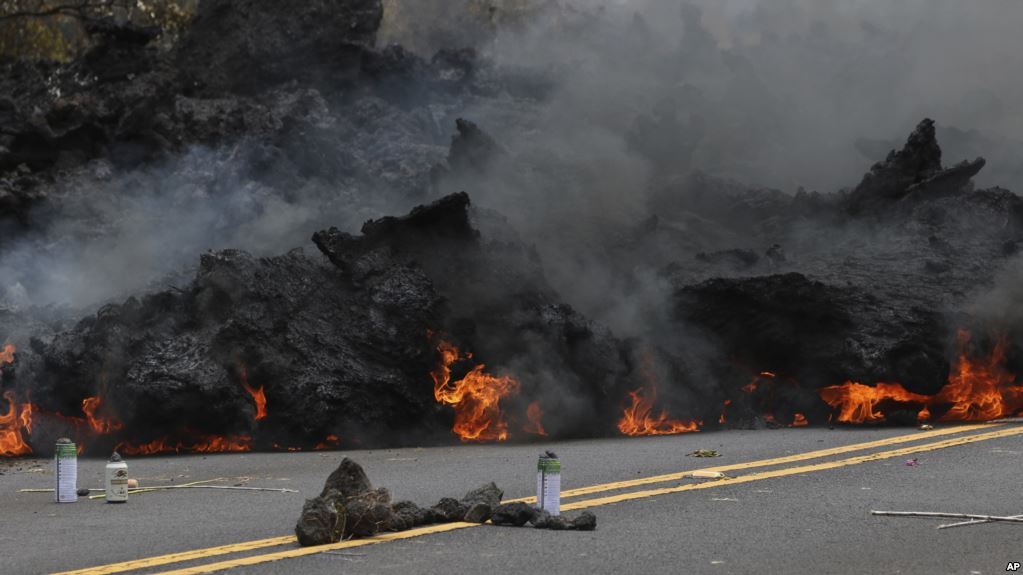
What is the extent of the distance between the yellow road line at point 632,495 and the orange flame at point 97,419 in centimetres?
756

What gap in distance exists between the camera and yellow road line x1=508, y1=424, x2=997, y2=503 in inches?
405

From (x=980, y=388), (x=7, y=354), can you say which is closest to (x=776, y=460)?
(x=980, y=388)

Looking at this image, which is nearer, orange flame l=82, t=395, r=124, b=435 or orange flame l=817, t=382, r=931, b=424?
orange flame l=82, t=395, r=124, b=435

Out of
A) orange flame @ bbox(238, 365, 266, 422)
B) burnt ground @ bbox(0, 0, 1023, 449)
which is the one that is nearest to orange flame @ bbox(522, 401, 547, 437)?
burnt ground @ bbox(0, 0, 1023, 449)

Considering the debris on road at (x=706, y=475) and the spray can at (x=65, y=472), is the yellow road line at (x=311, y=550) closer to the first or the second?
the debris on road at (x=706, y=475)

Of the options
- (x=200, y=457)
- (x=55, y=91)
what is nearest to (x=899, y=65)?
(x=55, y=91)

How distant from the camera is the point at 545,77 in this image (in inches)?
1131

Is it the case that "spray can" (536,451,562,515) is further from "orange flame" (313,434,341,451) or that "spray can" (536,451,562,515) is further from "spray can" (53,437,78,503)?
"orange flame" (313,434,341,451)

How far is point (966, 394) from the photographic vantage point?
16.0 m

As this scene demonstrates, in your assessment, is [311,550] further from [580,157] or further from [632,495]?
Result: [580,157]

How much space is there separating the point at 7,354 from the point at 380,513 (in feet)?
32.8

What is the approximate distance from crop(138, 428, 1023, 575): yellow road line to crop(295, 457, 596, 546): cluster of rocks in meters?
0.09

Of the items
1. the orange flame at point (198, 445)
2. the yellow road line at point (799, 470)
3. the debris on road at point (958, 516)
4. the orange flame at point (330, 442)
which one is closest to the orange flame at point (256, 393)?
the orange flame at point (198, 445)

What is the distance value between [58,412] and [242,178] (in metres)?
7.44
